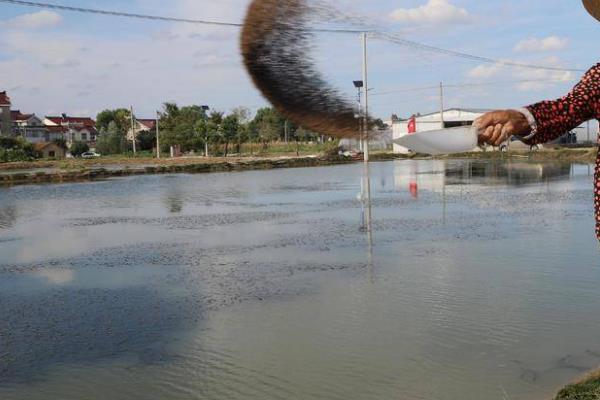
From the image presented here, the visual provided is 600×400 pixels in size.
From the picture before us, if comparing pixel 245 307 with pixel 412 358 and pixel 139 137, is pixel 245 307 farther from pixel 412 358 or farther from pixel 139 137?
pixel 139 137

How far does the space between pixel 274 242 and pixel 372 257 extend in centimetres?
259

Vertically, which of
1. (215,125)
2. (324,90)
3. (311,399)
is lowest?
(311,399)

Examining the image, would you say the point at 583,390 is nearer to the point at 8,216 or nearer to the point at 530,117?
the point at 530,117

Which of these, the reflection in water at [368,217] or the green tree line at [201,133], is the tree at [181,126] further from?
the reflection in water at [368,217]

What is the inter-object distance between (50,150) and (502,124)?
7479cm

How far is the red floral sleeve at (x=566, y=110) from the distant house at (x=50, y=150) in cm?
7278

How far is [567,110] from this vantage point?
180cm

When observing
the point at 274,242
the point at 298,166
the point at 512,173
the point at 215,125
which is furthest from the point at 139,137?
the point at 274,242

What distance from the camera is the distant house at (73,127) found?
101 meters

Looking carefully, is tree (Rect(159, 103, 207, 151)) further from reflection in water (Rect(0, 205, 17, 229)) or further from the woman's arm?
the woman's arm

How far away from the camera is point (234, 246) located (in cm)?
1211

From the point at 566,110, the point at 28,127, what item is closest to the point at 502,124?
the point at 566,110

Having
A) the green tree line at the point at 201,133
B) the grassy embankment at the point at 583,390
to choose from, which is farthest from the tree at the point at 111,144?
the grassy embankment at the point at 583,390

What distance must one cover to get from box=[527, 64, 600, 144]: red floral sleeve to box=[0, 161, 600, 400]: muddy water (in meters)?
3.63
